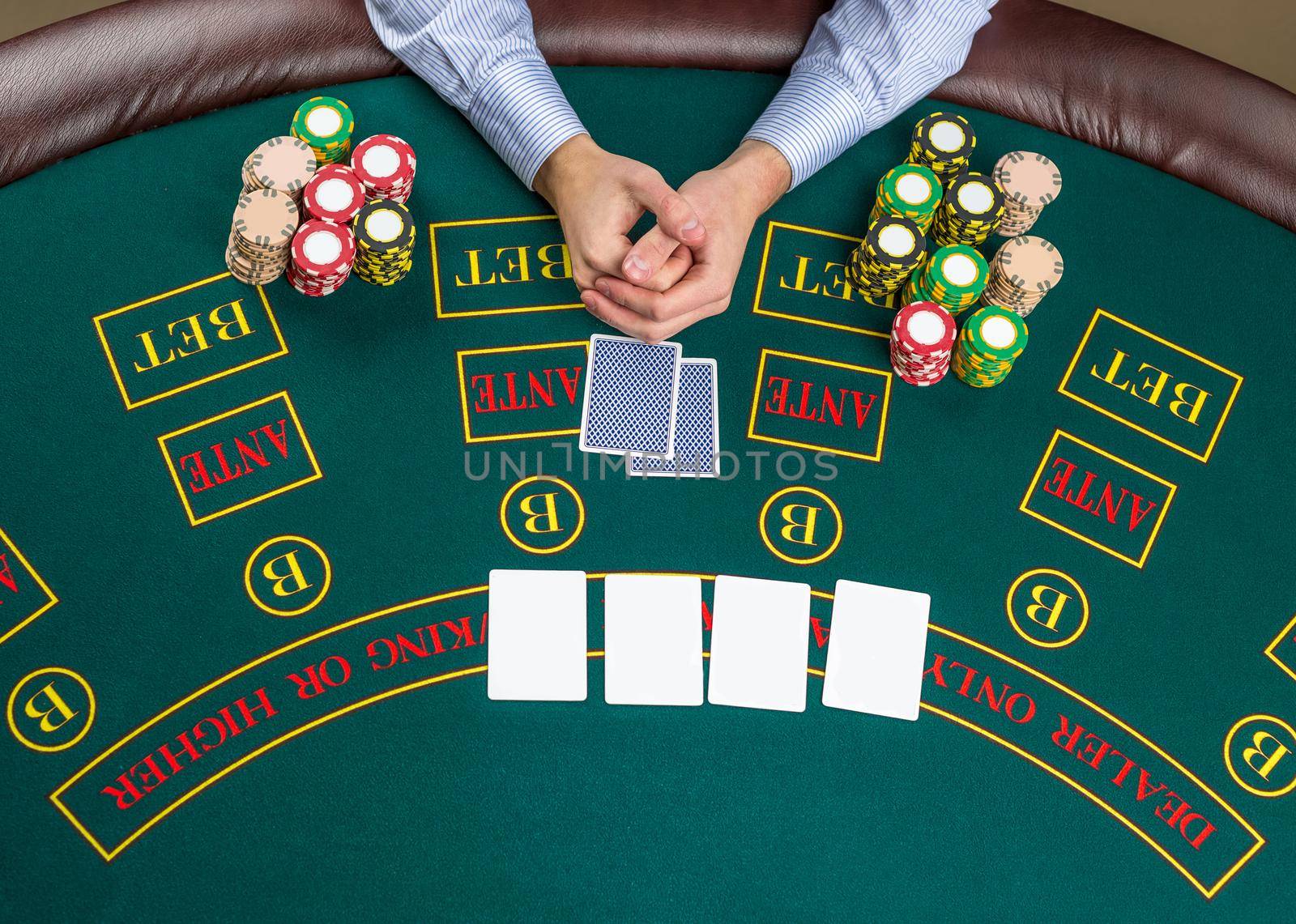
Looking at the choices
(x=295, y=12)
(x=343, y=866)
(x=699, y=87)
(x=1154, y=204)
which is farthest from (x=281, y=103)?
(x=1154, y=204)

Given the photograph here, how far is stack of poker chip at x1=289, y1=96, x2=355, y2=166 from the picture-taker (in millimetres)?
2066

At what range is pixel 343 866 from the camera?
5.49 feet

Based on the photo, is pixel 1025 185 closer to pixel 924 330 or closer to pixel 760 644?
pixel 924 330

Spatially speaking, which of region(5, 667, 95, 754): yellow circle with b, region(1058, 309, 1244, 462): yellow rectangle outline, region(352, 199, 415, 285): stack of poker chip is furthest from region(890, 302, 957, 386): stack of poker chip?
region(5, 667, 95, 754): yellow circle with b

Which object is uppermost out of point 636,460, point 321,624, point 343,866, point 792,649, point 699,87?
point 699,87

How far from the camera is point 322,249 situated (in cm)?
193

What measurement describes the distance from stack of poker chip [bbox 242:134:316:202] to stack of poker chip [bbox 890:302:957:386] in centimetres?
108

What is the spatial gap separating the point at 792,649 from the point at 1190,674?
67 cm

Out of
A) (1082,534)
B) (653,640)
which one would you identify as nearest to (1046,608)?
(1082,534)

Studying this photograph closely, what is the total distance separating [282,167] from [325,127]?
12cm

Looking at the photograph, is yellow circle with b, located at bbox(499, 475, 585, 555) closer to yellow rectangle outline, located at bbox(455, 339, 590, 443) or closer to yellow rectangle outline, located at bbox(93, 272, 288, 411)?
yellow rectangle outline, located at bbox(455, 339, 590, 443)

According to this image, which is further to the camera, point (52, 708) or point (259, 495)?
point (259, 495)

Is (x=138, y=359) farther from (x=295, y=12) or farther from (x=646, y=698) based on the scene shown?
(x=646, y=698)

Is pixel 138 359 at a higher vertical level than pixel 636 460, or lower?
lower
